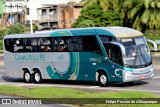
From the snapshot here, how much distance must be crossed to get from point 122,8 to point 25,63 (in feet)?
80.7

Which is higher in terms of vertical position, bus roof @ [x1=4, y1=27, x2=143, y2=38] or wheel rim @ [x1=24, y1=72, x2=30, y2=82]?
bus roof @ [x1=4, y1=27, x2=143, y2=38]

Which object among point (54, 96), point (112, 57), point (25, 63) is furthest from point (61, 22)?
point (54, 96)

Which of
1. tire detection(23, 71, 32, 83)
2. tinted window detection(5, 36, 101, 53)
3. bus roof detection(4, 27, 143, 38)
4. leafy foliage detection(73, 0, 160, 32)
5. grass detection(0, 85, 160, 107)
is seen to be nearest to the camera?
grass detection(0, 85, 160, 107)

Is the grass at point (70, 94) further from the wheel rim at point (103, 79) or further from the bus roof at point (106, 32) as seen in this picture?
the bus roof at point (106, 32)

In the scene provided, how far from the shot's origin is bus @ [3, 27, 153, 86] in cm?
2203

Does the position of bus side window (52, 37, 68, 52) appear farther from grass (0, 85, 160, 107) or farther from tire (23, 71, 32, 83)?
grass (0, 85, 160, 107)

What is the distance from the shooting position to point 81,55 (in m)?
23.9

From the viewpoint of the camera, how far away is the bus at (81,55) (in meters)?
22.0

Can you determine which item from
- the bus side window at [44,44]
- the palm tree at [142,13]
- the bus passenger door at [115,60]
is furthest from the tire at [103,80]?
the palm tree at [142,13]

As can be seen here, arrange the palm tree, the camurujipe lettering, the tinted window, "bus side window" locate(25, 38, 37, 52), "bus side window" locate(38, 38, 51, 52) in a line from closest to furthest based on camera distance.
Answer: the tinted window
"bus side window" locate(38, 38, 51, 52)
the camurujipe lettering
"bus side window" locate(25, 38, 37, 52)
the palm tree

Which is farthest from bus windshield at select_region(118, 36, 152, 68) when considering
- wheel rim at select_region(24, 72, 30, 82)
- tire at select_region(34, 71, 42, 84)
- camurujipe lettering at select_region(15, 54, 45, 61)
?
wheel rim at select_region(24, 72, 30, 82)

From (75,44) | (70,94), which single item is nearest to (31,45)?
(75,44)

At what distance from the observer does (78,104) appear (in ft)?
48.8

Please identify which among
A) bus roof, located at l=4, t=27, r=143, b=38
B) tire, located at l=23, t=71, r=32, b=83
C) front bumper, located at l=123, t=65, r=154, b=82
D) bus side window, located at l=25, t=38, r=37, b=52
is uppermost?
bus roof, located at l=4, t=27, r=143, b=38
